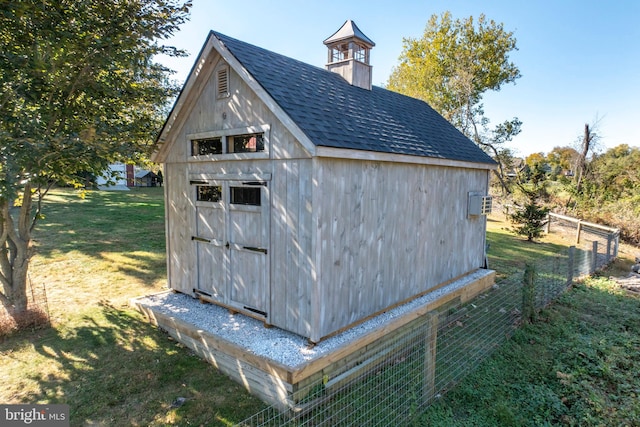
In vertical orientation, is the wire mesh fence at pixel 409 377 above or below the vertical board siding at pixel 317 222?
below

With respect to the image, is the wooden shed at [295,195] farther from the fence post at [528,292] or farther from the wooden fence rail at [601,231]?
the wooden fence rail at [601,231]

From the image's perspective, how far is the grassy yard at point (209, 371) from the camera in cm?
390

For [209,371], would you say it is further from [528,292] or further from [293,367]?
[528,292]

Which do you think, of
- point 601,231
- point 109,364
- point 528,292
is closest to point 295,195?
point 109,364

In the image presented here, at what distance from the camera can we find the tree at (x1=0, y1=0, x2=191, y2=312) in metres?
4.69

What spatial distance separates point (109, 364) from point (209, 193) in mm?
2926

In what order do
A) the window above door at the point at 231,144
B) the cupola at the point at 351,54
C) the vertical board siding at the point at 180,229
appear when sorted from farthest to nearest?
the cupola at the point at 351,54 → the vertical board siding at the point at 180,229 → the window above door at the point at 231,144

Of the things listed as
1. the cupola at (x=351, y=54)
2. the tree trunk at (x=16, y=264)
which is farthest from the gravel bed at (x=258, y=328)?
the cupola at (x=351, y=54)

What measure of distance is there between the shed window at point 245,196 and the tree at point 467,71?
2290 centimetres

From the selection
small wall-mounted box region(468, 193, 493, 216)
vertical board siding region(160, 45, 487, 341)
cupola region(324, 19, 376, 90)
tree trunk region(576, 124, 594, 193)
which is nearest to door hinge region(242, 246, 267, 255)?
vertical board siding region(160, 45, 487, 341)

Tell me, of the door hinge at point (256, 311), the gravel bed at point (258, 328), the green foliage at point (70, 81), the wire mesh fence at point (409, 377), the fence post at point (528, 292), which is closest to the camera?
the wire mesh fence at point (409, 377)

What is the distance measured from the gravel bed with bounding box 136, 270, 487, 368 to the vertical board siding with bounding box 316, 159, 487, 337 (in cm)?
19

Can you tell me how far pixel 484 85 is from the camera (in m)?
24.8

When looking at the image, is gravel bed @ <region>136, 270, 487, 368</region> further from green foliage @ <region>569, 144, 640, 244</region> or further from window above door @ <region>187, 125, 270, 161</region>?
green foliage @ <region>569, 144, 640, 244</region>
